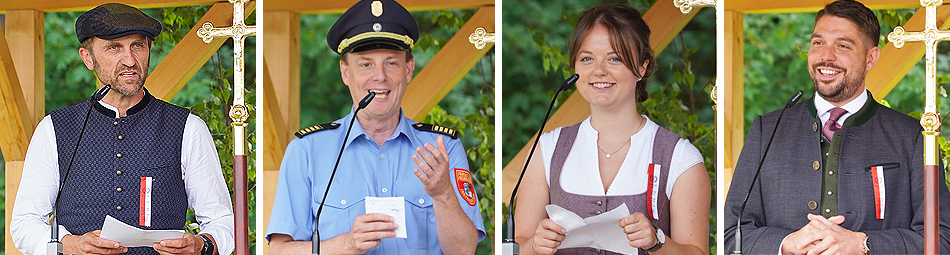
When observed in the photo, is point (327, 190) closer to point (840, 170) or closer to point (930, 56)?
point (840, 170)

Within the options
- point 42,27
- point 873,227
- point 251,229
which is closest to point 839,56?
point 873,227

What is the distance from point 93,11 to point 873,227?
2925mm

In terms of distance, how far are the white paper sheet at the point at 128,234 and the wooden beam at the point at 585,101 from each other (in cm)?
127

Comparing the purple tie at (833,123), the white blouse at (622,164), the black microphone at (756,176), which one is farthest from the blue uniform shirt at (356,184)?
the purple tie at (833,123)

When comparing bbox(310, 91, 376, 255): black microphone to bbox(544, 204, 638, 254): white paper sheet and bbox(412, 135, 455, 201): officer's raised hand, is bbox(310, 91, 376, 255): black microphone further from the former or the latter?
bbox(544, 204, 638, 254): white paper sheet

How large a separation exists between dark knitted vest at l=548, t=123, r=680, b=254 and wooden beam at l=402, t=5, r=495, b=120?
0.45 metres

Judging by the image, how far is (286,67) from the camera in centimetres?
368

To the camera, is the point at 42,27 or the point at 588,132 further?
the point at 42,27

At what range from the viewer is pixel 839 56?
342cm

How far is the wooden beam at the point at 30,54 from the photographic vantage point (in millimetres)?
3895

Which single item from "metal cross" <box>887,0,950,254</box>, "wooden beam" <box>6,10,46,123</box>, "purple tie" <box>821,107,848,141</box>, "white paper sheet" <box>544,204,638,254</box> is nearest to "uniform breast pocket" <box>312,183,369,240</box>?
"white paper sheet" <box>544,204,638,254</box>

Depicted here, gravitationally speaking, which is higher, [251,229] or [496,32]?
[496,32]

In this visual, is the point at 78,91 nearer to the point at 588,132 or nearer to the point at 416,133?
the point at 416,133

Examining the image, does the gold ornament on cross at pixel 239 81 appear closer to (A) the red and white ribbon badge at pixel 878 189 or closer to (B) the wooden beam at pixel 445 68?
(B) the wooden beam at pixel 445 68
